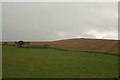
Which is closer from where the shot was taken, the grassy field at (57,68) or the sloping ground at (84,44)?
the grassy field at (57,68)

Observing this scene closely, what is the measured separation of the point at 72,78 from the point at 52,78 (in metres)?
1.43

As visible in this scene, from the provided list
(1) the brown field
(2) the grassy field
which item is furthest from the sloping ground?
(2) the grassy field

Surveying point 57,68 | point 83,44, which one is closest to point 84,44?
point 83,44

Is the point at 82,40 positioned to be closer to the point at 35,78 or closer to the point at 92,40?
the point at 92,40

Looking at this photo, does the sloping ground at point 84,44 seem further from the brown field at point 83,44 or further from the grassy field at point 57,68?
the grassy field at point 57,68

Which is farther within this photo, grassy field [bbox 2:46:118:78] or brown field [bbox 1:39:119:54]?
brown field [bbox 1:39:119:54]

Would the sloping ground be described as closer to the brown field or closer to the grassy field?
the brown field

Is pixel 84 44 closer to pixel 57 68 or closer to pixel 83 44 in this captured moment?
pixel 83 44

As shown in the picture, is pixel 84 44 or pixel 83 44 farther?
pixel 83 44

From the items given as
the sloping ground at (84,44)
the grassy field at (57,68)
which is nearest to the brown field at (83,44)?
the sloping ground at (84,44)

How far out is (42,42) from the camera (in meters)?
67.7

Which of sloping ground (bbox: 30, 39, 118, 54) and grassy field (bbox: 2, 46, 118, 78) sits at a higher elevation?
sloping ground (bbox: 30, 39, 118, 54)

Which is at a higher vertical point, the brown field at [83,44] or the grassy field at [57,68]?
the brown field at [83,44]

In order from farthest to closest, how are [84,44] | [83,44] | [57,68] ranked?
1. [83,44]
2. [84,44]
3. [57,68]
